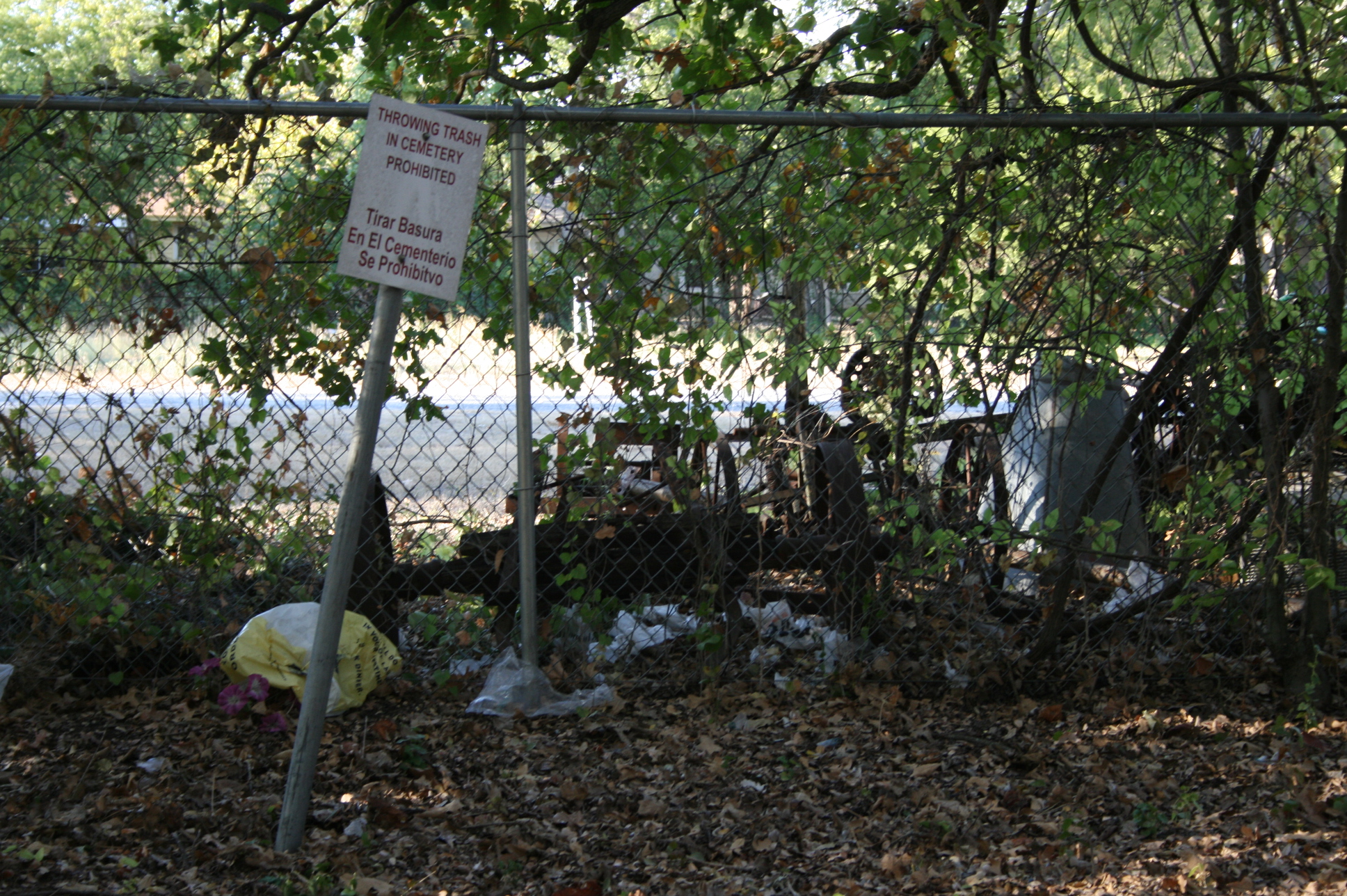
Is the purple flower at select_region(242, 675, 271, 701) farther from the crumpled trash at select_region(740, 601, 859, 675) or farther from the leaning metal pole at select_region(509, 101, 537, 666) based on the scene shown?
the crumpled trash at select_region(740, 601, 859, 675)

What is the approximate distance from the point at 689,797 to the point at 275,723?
53.1 inches

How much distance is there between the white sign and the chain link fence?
73 cm

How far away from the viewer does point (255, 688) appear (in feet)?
11.0

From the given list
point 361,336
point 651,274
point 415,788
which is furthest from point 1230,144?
point 415,788

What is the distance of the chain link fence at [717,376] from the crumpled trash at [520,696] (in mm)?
175

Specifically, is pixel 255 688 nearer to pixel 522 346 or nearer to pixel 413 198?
pixel 522 346

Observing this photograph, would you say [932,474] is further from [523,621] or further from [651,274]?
[523,621]

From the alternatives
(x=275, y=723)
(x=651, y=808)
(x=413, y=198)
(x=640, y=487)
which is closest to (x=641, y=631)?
(x=640, y=487)

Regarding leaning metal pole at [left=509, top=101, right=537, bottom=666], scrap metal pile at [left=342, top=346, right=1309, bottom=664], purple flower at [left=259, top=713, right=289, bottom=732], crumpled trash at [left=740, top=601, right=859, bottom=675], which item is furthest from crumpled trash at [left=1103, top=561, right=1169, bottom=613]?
purple flower at [left=259, top=713, right=289, bottom=732]

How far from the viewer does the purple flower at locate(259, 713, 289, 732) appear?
3273 mm

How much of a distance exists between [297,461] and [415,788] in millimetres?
5577

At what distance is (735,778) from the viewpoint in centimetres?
308

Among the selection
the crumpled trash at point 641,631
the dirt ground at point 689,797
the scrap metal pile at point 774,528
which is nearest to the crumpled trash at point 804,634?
the scrap metal pile at point 774,528

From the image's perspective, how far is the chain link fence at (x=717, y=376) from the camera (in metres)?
3.36
